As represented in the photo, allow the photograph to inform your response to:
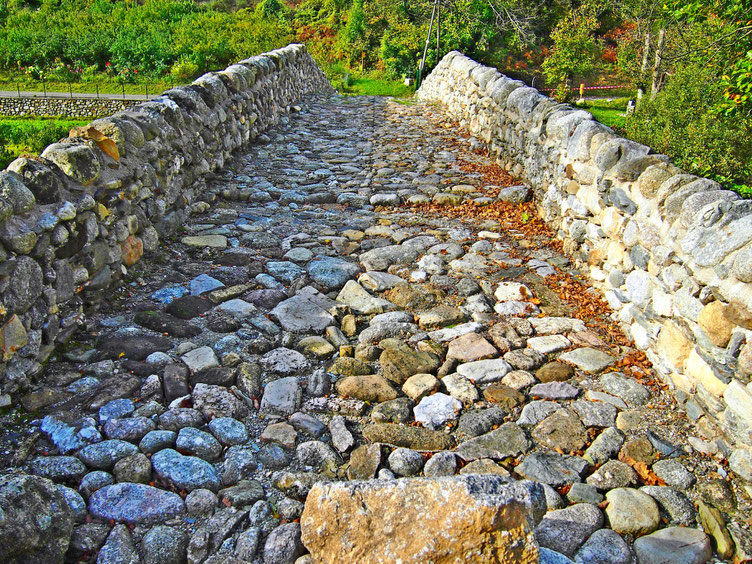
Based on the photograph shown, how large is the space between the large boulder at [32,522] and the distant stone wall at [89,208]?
99 centimetres

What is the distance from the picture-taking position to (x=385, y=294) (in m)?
4.64

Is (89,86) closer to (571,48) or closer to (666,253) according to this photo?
(571,48)

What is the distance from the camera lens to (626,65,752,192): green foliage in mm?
10648

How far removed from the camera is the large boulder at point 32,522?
1973 mm

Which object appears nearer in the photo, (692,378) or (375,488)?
(375,488)

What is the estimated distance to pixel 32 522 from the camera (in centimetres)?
205

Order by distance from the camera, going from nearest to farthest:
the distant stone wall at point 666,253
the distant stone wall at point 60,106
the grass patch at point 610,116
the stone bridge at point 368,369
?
the stone bridge at point 368,369 < the distant stone wall at point 666,253 < the grass patch at point 610,116 < the distant stone wall at point 60,106

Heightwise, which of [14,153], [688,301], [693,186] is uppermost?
[693,186]

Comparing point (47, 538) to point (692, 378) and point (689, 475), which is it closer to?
point (689, 475)

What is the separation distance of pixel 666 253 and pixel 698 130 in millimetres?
9967

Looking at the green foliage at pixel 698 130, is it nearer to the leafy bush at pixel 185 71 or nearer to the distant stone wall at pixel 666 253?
the distant stone wall at pixel 666 253

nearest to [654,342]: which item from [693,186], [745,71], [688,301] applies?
[688,301]

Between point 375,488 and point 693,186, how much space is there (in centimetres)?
287

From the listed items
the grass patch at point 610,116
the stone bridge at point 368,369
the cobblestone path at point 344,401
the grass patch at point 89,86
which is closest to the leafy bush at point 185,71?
the grass patch at point 89,86
